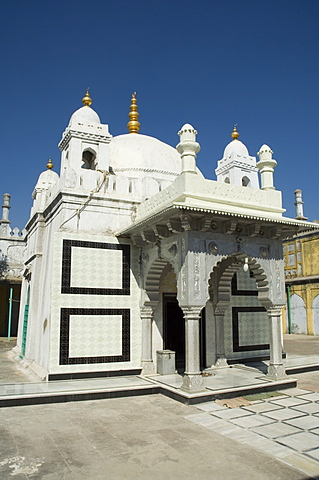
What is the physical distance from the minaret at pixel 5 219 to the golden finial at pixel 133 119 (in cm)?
1487

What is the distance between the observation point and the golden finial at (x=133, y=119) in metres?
15.7

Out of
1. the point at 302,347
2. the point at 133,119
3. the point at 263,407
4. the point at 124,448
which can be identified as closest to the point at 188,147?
the point at 263,407

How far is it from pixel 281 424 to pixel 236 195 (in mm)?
5213

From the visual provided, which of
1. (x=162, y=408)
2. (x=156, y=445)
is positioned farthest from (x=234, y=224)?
(x=156, y=445)

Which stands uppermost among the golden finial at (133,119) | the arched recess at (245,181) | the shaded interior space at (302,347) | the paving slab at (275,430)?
the golden finial at (133,119)

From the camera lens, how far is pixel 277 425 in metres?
6.43

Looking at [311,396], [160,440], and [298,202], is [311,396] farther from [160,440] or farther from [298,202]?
[298,202]

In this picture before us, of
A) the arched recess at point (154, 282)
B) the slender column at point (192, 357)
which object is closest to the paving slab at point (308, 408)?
the slender column at point (192, 357)

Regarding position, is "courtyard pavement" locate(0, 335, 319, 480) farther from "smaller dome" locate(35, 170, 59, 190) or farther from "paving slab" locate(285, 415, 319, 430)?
"smaller dome" locate(35, 170, 59, 190)

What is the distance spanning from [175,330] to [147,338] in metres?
2.06

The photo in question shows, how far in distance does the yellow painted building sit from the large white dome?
15.9 meters

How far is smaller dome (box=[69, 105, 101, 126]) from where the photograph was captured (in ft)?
38.9

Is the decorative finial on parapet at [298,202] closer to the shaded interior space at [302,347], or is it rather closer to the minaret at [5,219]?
the shaded interior space at [302,347]

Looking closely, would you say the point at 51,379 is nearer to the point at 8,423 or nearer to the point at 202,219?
the point at 8,423
